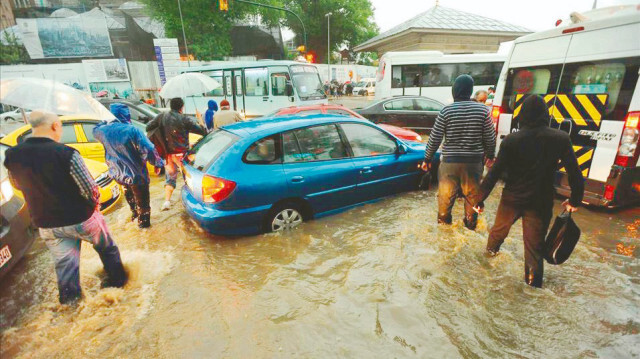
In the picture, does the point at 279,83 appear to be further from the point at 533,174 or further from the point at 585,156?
the point at 533,174

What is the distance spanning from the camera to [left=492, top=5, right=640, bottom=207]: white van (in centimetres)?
374

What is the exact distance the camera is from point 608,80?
3.98 m

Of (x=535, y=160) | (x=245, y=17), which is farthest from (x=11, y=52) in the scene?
(x=535, y=160)

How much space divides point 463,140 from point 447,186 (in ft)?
1.95

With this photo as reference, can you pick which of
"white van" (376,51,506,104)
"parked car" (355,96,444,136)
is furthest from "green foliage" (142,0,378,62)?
"parked car" (355,96,444,136)

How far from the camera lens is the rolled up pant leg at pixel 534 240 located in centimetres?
277

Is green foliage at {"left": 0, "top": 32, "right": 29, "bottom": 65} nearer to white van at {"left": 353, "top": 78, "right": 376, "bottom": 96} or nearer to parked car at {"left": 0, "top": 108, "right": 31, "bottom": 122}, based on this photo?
parked car at {"left": 0, "top": 108, "right": 31, "bottom": 122}

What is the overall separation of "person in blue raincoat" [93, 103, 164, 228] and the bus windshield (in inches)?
339

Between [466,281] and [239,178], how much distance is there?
2672mm

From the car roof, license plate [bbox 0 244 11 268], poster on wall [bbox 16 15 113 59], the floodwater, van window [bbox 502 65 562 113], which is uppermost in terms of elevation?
poster on wall [bbox 16 15 113 59]

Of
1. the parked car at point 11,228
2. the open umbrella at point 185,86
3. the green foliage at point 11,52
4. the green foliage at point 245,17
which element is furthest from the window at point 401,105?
the green foliage at point 11,52

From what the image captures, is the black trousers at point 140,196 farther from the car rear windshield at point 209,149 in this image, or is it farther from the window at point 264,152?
the window at point 264,152

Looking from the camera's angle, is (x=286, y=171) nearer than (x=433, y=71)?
Yes

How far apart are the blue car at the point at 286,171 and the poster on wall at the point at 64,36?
29.4 metres
